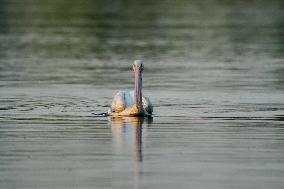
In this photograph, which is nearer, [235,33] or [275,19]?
[235,33]

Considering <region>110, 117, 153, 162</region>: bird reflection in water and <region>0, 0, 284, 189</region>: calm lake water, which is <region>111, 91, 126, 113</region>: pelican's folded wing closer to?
<region>110, 117, 153, 162</region>: bird reflection in water

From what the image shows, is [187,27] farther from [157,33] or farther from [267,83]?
[267,83]

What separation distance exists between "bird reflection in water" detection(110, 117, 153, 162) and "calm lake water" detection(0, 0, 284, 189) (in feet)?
0.05

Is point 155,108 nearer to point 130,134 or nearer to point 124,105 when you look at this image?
point 124,105

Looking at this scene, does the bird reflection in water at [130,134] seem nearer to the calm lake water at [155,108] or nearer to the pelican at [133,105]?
the calm lake water at [155,108]

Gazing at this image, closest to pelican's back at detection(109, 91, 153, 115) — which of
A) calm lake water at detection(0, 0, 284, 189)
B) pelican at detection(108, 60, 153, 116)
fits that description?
pelican at detection(108, 60, 153, 116)

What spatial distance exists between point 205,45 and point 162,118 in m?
20.7

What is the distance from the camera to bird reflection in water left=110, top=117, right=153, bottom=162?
60.0 feet

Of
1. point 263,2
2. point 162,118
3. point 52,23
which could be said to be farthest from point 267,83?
point 263,2

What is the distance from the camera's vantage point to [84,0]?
282 ft

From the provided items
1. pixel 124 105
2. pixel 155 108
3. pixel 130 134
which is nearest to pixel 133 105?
pixel 124 105

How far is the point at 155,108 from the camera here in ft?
79.6

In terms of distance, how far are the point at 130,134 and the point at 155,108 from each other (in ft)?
12.8

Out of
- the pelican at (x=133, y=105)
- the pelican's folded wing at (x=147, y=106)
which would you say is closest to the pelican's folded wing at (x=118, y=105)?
→ the pelican at (x=133, y=105)
